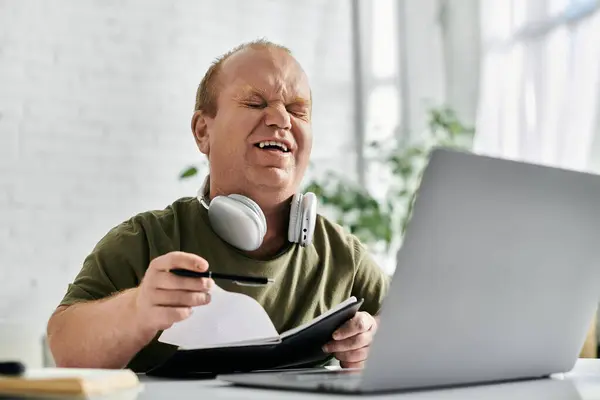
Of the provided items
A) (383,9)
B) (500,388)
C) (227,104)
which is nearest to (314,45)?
(383,9)

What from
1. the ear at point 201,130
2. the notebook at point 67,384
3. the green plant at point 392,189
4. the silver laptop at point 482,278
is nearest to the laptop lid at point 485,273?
the silver laptop at point 482,278

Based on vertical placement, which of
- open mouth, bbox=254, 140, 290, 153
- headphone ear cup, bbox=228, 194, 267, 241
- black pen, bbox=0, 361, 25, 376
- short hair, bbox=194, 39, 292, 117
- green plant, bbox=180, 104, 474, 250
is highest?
short hair, bbox=194, 39, 292, 117

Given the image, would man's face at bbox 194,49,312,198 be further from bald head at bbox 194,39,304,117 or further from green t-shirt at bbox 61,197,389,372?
green t-shirt at bbox 61,197,389,372

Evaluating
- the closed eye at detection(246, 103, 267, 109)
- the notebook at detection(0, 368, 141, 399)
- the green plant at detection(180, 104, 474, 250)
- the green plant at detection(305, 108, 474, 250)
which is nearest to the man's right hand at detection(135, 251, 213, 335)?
the notebook at detection(0, 368, 141, 399)

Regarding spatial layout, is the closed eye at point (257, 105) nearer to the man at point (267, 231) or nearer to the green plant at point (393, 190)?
the man at point (267, 231)

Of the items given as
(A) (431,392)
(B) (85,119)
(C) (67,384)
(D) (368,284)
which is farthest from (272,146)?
(B) (85,119)

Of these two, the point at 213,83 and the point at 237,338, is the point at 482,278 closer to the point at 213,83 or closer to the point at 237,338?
the point at 237,338

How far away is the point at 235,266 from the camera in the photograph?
1.53 metres

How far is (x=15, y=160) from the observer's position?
12.3ft

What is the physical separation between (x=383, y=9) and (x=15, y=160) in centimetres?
237

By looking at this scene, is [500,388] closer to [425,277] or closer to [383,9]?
[425,277]

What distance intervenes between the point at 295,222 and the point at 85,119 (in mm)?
2625

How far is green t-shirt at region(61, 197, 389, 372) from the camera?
1.46 meters

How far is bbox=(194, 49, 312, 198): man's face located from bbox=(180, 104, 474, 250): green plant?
2205mm
